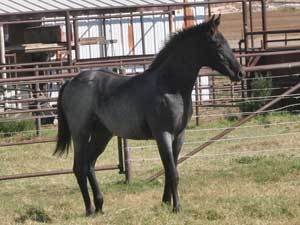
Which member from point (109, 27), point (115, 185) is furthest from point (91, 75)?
point (109, 27)

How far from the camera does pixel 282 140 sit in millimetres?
13297

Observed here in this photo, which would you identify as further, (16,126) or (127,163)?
(16,126)

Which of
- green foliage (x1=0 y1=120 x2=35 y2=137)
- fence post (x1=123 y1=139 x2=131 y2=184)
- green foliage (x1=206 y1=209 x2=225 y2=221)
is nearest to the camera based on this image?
green foliage (x1=206 y1=209 x2=225 y2=221)

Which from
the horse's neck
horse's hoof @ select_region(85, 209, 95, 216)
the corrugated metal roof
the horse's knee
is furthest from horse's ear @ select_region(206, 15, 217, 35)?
the corrugated metal roof

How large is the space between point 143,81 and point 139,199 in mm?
1625

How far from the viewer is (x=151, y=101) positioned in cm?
817

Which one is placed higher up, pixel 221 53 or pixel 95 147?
pixel 221 53

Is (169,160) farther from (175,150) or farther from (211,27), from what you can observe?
(211,27)

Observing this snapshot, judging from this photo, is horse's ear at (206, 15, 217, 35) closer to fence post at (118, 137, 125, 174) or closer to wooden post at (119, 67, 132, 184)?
wooden post at (119, 67, 132, 184)

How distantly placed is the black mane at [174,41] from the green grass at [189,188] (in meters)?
1.52

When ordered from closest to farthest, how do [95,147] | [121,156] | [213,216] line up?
[213,216] < [95,147] < [121,156]

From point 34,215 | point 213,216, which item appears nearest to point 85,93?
point 34,215

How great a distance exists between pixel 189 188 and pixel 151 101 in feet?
6.37

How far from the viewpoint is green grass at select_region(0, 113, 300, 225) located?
7.73m
